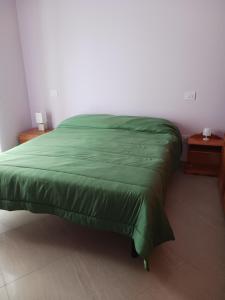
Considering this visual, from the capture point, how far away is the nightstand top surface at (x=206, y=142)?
2793 millimetres

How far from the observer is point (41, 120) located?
3.60m

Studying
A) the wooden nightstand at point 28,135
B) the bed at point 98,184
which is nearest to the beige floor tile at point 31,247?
the bed at point 98,184

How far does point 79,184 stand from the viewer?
168cm

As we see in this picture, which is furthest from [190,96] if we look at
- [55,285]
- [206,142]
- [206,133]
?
[55,285]

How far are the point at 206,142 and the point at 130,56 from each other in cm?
139

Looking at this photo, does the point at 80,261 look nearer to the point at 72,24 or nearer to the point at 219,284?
the point at 219,284

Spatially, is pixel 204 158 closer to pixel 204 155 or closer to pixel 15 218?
pixel 204 155

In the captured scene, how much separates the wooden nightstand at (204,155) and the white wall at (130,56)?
0.25m

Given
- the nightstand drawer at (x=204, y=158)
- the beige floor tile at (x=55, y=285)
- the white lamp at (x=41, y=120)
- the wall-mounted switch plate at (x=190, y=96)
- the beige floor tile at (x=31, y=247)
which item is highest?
the wall-mounted switch plate at (x=190, y=96)

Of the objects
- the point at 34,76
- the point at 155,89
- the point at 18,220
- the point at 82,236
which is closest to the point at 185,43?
the point at 155,89

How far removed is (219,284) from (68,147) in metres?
1.60

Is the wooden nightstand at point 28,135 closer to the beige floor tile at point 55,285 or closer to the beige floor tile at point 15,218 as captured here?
the beige floor tile at point 15,218

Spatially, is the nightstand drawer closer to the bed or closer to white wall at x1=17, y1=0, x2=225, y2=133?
white wall at x1=17, y1=0, x2=225, y2=133

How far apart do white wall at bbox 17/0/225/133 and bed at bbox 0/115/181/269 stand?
937mm
